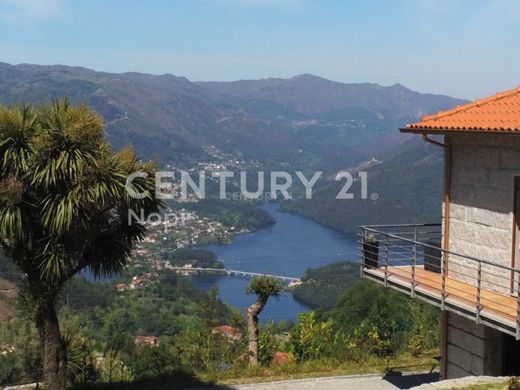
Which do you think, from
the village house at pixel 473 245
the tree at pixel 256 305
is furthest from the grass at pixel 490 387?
the tree at pixel 256 305

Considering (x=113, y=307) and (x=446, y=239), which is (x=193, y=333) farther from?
(x=113, y=307)

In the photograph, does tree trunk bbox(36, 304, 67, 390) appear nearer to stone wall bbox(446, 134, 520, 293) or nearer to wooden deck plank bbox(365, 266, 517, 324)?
wooden deck plank bbox(365, 266, 517, 324)

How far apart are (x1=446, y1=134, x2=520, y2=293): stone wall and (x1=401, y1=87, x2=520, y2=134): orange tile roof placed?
27 centimetres

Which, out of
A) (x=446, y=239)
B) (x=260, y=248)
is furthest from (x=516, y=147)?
(x=260, y=248)

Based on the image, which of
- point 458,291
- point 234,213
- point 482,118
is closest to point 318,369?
point 458,291

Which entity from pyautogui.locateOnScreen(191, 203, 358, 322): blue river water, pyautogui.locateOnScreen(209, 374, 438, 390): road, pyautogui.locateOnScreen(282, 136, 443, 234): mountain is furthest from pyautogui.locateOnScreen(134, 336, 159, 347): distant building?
pyautogui.locateOnScreen(282, 136, 443, 234): mountain

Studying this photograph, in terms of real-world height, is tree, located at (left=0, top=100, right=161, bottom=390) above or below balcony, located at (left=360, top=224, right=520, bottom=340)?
above

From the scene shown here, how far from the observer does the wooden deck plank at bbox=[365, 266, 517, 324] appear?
916 cm

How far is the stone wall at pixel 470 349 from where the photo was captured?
10445mm

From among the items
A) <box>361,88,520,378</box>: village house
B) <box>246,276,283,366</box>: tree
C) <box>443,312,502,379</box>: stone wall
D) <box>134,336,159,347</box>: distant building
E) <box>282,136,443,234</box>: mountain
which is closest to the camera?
<box>361,88,520,378</box>: village house

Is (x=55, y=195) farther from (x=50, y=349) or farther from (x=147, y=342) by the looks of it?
(x=147, y=342)

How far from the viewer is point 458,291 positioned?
10.3 m

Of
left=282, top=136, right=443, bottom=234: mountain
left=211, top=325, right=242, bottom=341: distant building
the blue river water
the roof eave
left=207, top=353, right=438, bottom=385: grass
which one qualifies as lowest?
the blue river water

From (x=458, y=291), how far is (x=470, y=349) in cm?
120
